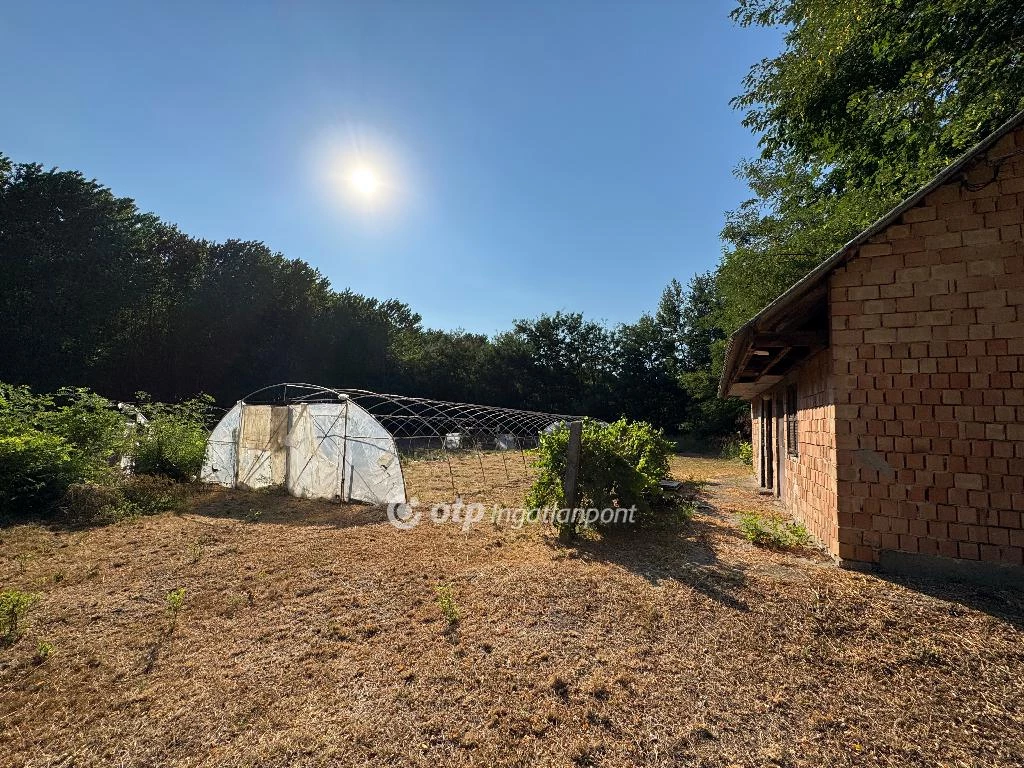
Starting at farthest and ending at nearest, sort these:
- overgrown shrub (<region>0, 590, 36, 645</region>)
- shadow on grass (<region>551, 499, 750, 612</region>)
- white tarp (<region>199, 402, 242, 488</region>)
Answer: white tarp (<region>199, 402, 242, 488</region>), shadow on grass (<region>551, 499, 750, 612</region>), overgrown shrub (<region>0, 590, 36, 645</region>)

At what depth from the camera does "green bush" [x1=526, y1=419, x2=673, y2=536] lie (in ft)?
19.1

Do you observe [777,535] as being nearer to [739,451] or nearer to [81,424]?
[81,424]

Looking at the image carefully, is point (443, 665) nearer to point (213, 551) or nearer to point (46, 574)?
point (213, 551)

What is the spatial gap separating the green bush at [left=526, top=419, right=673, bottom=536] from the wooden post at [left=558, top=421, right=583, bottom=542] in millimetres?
114

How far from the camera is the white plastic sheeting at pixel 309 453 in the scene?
8164 mm

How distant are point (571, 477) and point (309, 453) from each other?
19.9 ft

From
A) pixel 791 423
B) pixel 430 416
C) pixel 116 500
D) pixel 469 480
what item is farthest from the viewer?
pixel 430 416

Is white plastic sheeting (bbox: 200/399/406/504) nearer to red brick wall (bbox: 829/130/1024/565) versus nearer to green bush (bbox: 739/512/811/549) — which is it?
green bush (bbox: 739/512/811/549)

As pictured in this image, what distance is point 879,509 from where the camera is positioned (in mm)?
3920

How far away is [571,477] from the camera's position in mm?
5789

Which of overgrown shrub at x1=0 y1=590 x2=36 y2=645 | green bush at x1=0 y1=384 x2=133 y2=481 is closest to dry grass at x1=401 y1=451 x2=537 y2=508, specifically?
overgrown shrub at x1=0 y1=590 x2=36 y2=645

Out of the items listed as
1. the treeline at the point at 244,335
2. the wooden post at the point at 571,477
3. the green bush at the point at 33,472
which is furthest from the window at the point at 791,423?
the treeline at the point at 244,335

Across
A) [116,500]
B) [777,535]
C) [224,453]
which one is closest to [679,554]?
[777,535]

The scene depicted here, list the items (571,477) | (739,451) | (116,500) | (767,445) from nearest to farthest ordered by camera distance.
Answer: (571,477), (116,500), (767,445), (739,451)
